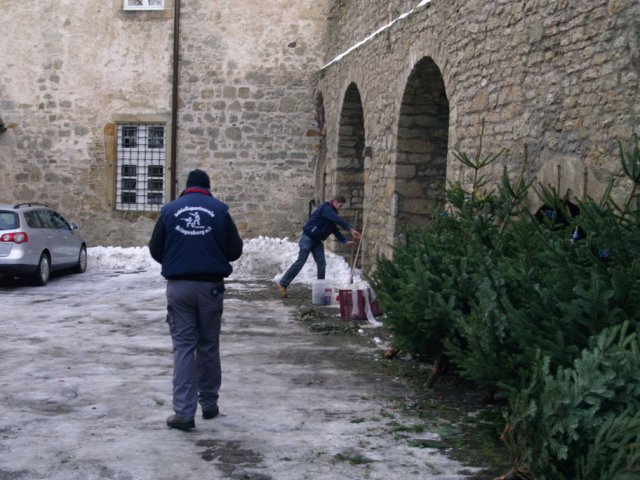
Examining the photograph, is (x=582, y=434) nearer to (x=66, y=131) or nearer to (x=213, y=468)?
(x=213, y=468)

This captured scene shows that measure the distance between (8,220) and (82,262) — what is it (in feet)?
9.91

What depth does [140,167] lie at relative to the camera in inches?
763

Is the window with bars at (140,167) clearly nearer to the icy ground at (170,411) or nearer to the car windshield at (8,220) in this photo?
the car windshield at (8,220)

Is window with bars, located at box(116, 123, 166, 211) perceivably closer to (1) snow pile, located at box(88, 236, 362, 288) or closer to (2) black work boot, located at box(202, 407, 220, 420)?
(1) snow pile, located at box(88, 236, 362, 288)

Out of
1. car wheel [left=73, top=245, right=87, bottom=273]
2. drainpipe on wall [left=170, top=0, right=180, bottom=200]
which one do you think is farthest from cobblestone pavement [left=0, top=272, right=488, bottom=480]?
drainpipe on wall [left=170, top=0, right=180, bottom=200]

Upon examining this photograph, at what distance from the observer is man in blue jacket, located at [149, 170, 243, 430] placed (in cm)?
584

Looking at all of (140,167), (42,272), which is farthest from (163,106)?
(42,272)

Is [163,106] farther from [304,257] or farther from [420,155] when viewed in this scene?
[420,155]

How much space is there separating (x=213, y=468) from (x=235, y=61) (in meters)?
14.9

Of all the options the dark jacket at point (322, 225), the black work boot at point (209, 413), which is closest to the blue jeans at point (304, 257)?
the dark jacket at point (322, 225)

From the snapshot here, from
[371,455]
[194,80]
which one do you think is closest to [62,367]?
[371,455]

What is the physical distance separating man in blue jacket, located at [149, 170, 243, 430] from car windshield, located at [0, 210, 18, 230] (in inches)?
339

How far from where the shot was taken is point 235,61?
18922 mm

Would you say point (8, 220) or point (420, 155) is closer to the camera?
point (420, 155)
